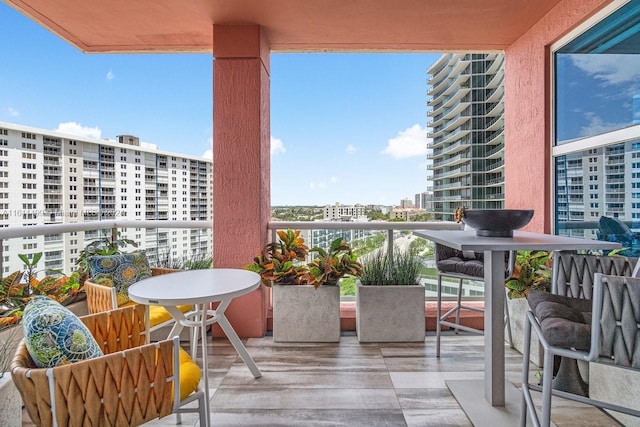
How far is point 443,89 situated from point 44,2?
413 centimetres

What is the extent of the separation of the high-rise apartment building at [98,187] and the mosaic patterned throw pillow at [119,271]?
1.38 ft

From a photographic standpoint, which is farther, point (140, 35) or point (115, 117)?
point (115, 117)

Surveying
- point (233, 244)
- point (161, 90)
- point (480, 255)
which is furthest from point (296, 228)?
point (161, 90)

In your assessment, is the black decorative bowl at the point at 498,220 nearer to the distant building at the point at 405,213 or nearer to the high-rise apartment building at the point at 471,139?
the distant building at the point at 405,213

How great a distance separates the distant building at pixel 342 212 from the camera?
4.08m

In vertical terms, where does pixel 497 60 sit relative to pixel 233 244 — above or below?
above

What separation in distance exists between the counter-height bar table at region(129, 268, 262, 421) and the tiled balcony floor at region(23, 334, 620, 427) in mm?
227

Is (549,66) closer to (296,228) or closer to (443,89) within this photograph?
(443,89)

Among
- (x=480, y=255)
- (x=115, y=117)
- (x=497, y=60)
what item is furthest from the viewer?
(x=115, y=117)

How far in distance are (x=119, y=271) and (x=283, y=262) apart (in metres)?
1.39

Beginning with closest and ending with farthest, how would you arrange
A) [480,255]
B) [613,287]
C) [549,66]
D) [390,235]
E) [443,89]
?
[613,287] → [480,255] → [549,66] → [390,235] → [443,89]

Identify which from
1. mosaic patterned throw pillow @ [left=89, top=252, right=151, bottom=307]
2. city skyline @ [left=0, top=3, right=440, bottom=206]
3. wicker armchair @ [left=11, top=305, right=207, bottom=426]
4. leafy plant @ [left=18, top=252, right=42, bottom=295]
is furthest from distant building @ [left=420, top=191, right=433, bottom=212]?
leafy plant @ [left=18, top=252, right=42, bottom=295]

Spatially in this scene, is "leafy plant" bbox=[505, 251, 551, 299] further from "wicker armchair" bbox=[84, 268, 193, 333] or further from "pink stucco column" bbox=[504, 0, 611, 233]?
"wicker armchair" bbox=[84, 268, 193, 333]

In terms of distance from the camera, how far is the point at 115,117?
7.99 meters
